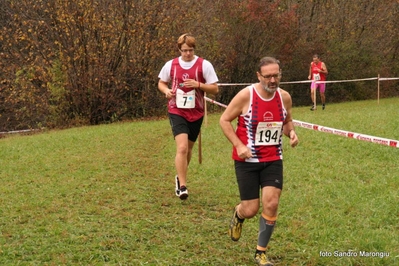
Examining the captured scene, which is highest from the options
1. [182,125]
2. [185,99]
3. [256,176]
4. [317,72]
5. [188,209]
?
[185,99]

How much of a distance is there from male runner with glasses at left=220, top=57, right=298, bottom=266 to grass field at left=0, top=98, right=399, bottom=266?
51cm

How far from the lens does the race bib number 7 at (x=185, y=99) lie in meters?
6.73

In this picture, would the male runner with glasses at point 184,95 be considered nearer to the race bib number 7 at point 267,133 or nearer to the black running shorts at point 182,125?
the black running shorts at point 182,125

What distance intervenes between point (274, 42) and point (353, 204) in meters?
20.2

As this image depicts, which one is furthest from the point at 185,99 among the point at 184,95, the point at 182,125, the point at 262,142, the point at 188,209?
the point at 262,142

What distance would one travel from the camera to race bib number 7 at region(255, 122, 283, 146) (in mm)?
4477

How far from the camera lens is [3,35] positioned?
2028cm

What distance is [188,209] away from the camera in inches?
252

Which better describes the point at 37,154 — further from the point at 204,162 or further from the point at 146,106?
the point at 146,106

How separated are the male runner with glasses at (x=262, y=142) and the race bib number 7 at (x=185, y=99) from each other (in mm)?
2150

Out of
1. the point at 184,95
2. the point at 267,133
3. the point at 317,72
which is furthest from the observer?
the point at 317,72

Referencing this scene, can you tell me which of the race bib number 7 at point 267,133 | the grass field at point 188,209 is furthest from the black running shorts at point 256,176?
the grass field at point 188,209

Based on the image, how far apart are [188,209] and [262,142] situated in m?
2.17

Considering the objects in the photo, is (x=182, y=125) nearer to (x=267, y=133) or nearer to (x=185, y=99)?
(x=185, y=99)
